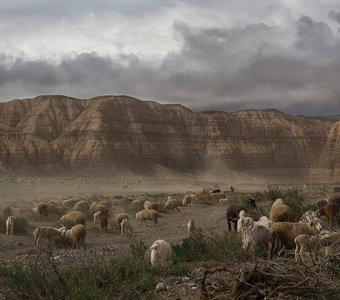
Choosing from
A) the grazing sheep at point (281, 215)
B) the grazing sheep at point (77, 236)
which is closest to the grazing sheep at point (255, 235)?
the grazing sheep at point (281, 215)

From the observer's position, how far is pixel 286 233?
1163 cm

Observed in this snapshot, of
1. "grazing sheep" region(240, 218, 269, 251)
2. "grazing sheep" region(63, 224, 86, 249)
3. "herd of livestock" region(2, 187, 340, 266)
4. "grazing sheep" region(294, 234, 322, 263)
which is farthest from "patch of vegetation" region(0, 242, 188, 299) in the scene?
"grazing sheep" region(63, 224, 86, 249)

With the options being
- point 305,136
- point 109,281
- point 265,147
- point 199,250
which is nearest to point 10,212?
point 199,250

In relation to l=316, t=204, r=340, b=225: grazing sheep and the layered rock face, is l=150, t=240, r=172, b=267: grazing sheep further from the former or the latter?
the layered rock face

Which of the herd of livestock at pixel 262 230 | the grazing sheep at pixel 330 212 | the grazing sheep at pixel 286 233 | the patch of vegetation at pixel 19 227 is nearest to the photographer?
the herd of livestock at pixel 262 230

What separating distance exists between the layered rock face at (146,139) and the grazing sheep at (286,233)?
80612mm

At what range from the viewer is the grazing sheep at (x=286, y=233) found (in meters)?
11.5

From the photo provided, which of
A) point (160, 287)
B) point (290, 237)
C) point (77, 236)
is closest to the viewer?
point (160, 287)

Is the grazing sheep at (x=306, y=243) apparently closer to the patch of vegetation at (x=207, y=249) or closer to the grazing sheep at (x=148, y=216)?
the patch of vegetation at (x=207, y=249)

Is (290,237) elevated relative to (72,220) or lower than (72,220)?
elevated

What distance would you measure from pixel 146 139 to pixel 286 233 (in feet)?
307

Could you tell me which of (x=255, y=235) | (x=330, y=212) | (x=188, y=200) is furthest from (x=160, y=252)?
(x=188, y=200)

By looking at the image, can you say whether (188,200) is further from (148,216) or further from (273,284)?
(273,284)

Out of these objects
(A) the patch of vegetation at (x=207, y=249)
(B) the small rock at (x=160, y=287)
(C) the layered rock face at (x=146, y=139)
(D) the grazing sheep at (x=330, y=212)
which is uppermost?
(C) the layered rock face at (x=146, y=139)
